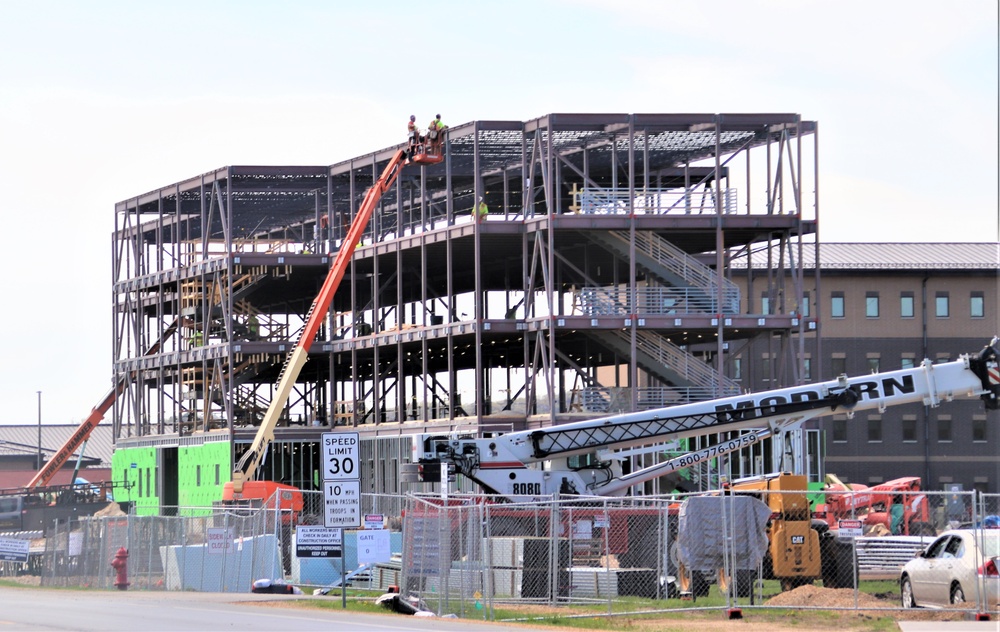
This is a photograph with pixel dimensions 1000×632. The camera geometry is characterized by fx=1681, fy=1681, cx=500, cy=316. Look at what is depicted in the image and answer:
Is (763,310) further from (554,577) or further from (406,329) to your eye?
(554,577)

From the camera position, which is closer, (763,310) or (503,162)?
(503,162)

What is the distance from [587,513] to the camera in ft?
122

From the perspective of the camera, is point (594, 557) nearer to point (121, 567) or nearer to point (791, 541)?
point (791, 541)

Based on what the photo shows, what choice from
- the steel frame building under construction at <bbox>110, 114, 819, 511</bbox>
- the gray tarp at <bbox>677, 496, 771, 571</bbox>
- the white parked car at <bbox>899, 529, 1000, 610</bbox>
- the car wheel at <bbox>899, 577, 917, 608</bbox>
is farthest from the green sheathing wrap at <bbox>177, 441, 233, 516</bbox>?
the white parked car at <bbox>899, 529, 1000, 610</bbox>

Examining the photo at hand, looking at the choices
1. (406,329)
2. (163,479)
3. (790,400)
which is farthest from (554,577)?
(163,479)

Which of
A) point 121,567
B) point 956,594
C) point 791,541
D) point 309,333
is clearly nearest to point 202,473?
point 309,333

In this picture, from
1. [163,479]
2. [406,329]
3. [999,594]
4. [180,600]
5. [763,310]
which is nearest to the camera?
[999,594]

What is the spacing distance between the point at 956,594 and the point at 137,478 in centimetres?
5452

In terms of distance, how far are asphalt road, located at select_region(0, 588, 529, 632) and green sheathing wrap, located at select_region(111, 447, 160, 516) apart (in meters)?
41.3

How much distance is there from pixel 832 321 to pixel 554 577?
67625mm

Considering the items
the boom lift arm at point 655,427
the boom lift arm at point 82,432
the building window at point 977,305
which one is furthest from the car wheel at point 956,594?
the building window at point 977,305

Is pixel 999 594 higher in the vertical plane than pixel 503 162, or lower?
lower

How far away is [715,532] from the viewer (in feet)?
85.8

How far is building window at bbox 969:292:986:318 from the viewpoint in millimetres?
92312
